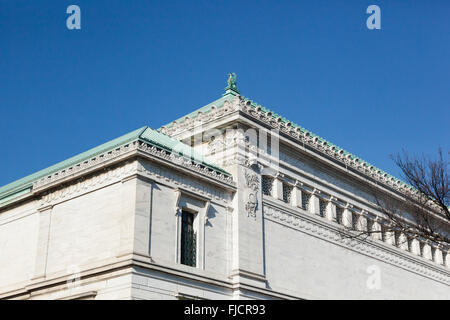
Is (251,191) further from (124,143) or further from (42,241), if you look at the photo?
(42,241)

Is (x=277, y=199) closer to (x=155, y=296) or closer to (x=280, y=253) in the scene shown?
(x=280, y=253)

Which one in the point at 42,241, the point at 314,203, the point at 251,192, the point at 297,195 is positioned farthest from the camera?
the point at 314,203

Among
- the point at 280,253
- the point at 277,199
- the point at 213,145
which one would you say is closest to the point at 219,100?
the point at 213,145

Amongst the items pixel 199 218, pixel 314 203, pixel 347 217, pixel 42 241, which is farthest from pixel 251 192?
pixel 42 241

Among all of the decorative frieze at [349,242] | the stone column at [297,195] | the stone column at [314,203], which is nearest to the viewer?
the decorative frieze at [349,242]

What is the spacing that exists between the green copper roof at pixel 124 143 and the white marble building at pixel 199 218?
12cm

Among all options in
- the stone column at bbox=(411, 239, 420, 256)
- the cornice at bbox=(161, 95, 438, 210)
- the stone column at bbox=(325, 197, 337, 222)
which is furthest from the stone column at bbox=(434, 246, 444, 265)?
the stone column at bbox=(325, 197, 337, 222)

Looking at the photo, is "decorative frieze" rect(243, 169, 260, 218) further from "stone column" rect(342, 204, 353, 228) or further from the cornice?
"stone column" rect(342, 204, 353, 228)

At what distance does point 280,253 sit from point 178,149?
25.0 ft

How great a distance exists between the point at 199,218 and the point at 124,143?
191 inches

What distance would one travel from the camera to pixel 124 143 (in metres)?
28.9

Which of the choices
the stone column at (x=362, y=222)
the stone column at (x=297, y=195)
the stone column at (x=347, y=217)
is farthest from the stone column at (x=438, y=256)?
the stone column at (x=297, y=195)

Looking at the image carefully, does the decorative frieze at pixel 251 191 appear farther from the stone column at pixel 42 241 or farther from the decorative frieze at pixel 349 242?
the stone column at pixel 42 241

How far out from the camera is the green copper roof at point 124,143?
96.1 ft
